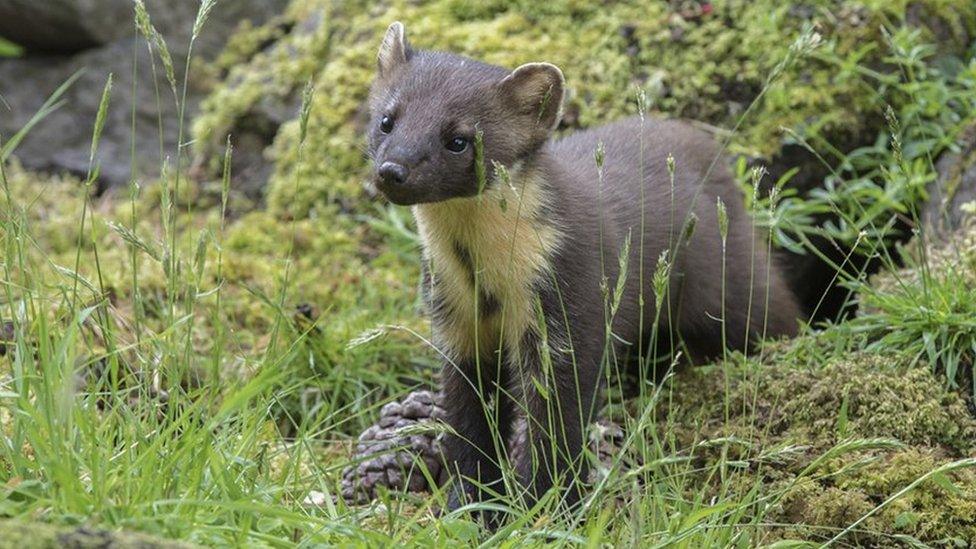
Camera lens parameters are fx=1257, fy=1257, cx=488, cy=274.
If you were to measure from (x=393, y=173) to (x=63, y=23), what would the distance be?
24.1 feet

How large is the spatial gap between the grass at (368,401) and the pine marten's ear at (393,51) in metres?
1.05

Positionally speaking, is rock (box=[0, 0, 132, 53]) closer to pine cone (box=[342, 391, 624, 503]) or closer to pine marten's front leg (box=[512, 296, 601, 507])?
pine cone (box=[342, 391, 624, 503])

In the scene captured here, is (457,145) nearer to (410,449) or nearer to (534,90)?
(534,90)

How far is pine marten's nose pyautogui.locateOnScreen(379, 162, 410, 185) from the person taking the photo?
15.1 ft

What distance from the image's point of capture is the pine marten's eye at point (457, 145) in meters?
4.82

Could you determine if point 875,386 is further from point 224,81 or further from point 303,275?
point 224,81

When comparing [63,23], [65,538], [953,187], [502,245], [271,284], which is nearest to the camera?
[65,538]

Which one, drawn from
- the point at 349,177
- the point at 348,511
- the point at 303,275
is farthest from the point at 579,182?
the point at 349,177

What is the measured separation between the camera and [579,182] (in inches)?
216

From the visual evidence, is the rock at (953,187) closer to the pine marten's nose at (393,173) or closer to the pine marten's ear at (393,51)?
the pine marten's ear at (393,51)

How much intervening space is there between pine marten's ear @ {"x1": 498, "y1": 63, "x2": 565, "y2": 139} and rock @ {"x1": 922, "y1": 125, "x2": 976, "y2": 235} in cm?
245

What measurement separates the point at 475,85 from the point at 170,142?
265 inches

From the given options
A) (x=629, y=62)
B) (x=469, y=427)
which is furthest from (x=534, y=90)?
(x=629, y=62)

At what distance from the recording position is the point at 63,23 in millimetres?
10875
